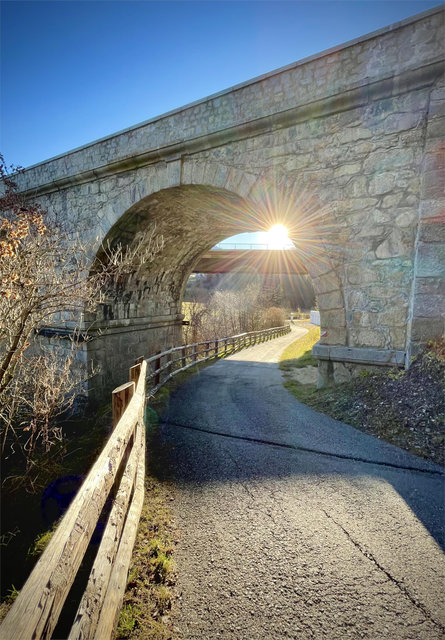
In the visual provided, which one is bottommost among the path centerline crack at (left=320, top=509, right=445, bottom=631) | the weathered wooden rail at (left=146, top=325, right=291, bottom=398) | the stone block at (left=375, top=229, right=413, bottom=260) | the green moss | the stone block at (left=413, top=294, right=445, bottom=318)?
the green moss

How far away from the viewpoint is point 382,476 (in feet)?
10.9

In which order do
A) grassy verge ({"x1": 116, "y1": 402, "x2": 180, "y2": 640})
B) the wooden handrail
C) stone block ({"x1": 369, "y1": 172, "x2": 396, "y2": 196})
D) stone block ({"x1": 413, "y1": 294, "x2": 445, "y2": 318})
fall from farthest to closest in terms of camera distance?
1. stone block ({"x1": 369, "y1": 172, "x2": 396, "y2": 196})
2. stone block ({"x1": 413, "y1": 294, "x2": 445, "y2": 318})
3. grassy verge ({"x1": 116, "y1": 402, "x2": 180, "y2": 640})
4. the wooden handrail

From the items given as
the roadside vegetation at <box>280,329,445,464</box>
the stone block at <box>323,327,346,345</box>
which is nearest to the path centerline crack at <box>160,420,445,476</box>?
the roadside vegetation at <box>280,329,445,464</box>

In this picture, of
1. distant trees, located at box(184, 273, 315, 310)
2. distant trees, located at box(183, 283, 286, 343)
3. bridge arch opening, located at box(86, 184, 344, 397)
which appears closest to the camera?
bridge arch opening, located at box(86, 184, 344, 397)

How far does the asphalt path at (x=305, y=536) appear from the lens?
1880 millimetres

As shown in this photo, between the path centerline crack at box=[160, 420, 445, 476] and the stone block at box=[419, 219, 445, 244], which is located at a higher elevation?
the stone block at box=[419, 219, 445, 244]

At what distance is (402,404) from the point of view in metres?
4.43

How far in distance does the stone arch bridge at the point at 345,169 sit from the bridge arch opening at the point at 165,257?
0.08 meters

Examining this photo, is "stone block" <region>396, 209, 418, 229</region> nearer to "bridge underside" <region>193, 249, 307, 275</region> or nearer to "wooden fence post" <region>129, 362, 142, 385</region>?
"wooden fence post" <region>129, 362, 142, 385</region>

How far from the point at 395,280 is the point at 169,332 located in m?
9.08

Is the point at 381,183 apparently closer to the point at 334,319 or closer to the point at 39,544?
the point at 334,319

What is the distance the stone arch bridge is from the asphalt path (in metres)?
2.02

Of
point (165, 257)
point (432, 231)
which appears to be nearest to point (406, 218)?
point (432, 231)

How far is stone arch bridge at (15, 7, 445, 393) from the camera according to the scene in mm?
4680
